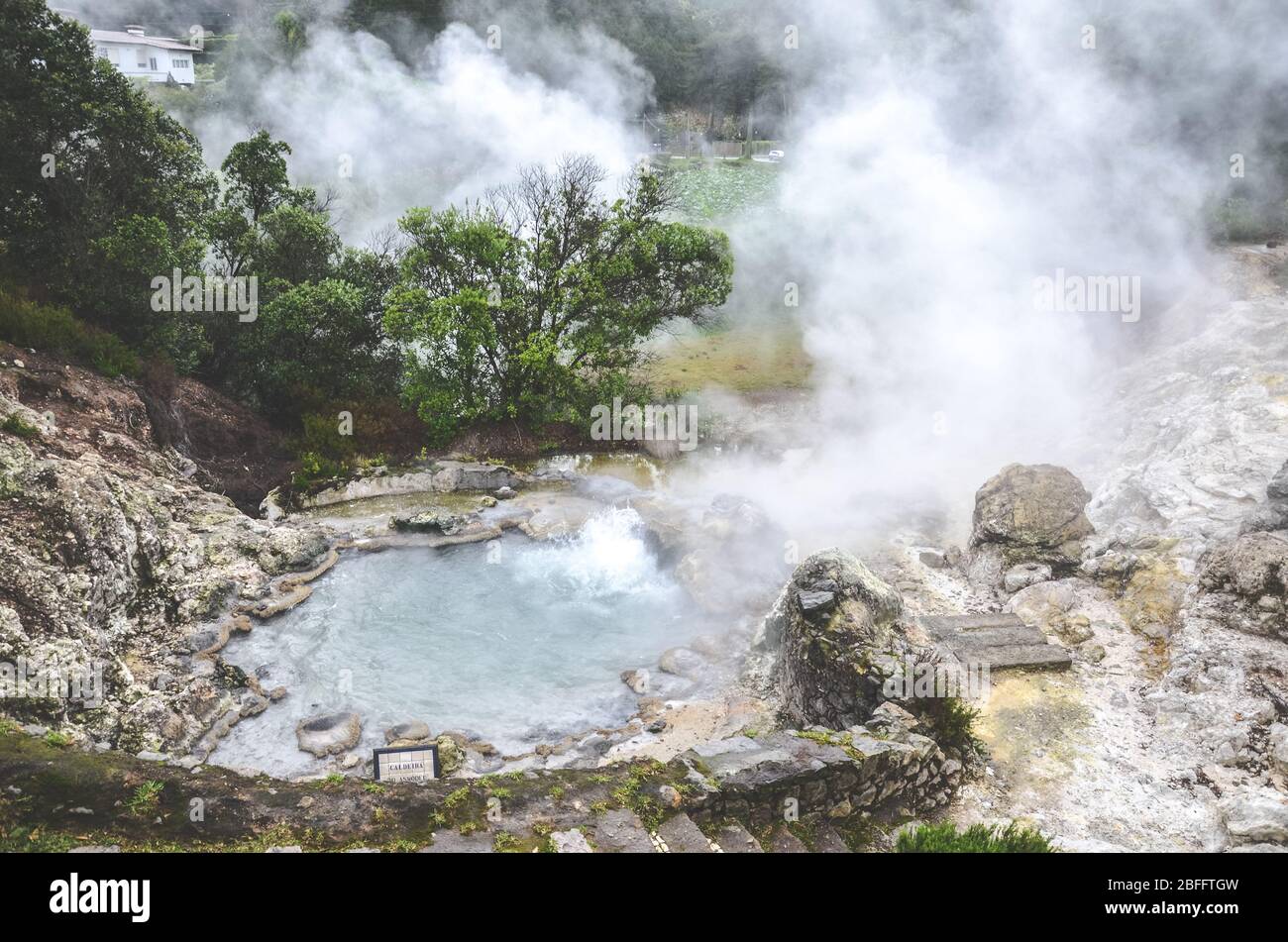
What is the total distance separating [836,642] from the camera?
27.9ft

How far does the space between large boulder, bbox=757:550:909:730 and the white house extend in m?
40.7

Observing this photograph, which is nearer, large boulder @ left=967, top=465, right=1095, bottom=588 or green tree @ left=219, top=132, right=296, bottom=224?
large boulder @ left=967, top=465, right=1095, bottom=588

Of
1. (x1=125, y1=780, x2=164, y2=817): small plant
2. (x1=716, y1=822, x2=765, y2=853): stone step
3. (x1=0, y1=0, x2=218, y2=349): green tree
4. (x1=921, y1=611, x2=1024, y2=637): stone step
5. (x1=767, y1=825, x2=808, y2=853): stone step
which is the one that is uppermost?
(x1=0, y1=0, x2=218, y2=349): green tree

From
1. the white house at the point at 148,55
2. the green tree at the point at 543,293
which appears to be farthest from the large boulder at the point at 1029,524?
the white house at the point at 148,55

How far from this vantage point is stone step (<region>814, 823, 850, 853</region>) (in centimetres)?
626

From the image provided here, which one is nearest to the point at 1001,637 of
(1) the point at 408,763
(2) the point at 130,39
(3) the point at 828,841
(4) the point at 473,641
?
(3) the point at 828,841

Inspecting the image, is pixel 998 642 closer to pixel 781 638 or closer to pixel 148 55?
pixel 781 638

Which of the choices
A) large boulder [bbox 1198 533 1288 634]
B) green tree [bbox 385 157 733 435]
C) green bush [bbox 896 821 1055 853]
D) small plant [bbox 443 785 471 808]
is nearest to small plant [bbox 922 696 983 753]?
green bush [bbox 896 821 1055 853]

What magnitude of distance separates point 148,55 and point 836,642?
44199mm

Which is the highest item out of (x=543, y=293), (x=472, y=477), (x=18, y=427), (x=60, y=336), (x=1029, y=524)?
(x=543, y=293)

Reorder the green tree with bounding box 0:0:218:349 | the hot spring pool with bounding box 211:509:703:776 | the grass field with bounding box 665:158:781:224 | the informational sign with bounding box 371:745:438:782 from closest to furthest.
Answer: the informational sign with bounding box 371:745:438:782 → the hot spring pool with bounding box 211:509:703:776 → the green tree with bounding box 0:0:218:349 → the grass field with bounding box 665:158:781:224

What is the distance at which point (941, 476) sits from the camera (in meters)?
15.0

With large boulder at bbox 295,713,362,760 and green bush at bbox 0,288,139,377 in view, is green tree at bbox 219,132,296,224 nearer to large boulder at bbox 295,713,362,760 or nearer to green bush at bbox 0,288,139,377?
green bush at bbox 0,288,139,377
